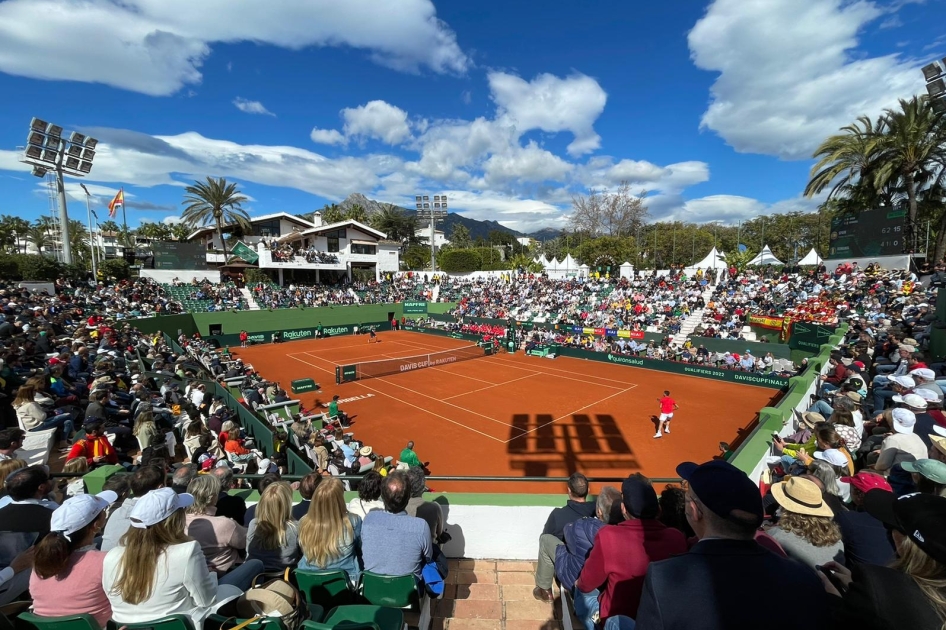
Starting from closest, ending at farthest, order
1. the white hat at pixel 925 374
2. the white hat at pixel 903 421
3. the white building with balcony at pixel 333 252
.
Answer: the white hat at pixel 903 421, the white hat at pixel 925 374, the white building with balcony at pixel 333 252

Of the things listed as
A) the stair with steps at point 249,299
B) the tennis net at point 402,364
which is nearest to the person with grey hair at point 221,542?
the tennis net at point 402,364

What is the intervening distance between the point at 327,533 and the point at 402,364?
903 inches

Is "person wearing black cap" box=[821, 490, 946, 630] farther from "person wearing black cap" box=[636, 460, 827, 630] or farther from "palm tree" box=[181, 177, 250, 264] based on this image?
"palm tree" box=[181, 177, 250, 264]

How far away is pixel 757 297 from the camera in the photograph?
2864 centimetres

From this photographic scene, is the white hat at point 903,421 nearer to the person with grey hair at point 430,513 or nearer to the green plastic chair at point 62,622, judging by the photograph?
the person with grey hair at point 430,513

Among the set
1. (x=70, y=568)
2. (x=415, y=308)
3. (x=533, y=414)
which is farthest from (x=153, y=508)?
(x=415, y=308)

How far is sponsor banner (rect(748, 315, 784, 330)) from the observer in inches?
968

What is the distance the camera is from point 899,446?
5.07 m

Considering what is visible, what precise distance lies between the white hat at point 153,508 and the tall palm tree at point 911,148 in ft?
116

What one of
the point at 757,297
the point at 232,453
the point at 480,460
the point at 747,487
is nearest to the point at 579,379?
the point at 480,460

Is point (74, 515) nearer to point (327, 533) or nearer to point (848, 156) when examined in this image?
point (327, 533)

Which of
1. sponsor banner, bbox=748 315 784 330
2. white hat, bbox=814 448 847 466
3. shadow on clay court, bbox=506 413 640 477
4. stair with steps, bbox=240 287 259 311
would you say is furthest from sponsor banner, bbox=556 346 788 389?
stair with steps, bbox=240 287 259 311

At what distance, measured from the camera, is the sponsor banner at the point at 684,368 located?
69.9 ft

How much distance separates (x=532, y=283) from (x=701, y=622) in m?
44.9
